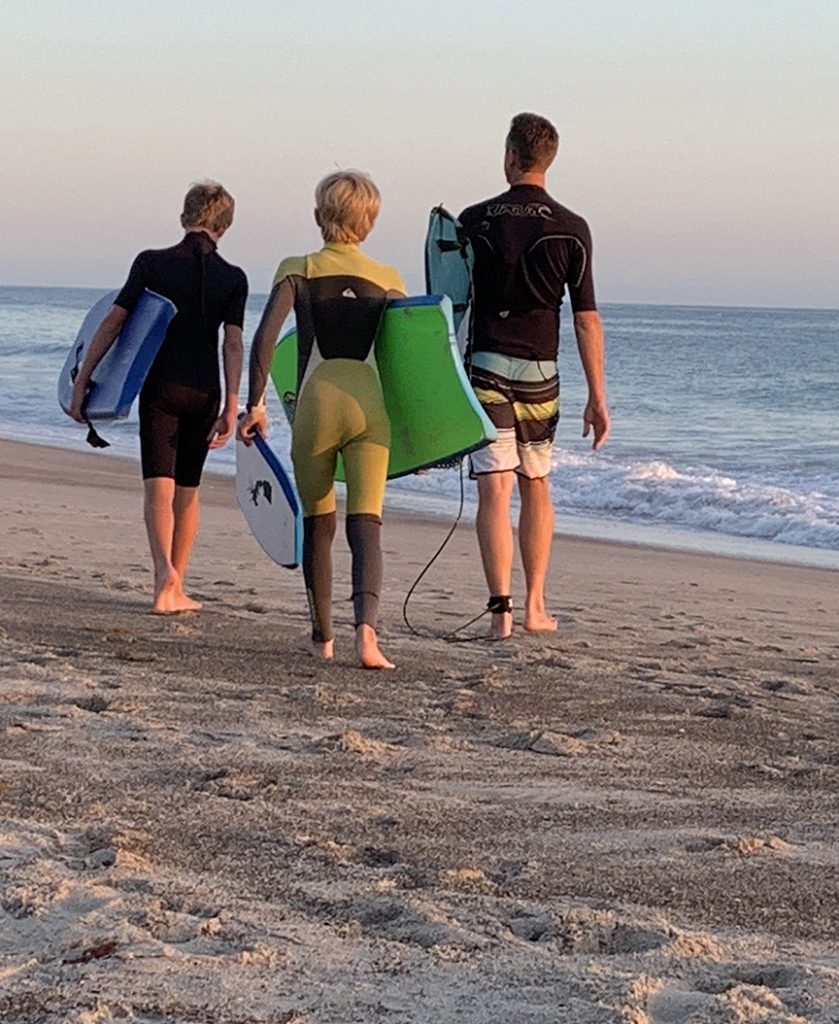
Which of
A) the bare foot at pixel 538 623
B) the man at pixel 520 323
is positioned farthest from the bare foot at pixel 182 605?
the bare foot at pixel 538 623

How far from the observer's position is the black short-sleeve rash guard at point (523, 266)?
6039mm

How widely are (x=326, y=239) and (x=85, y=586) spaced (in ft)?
7.64

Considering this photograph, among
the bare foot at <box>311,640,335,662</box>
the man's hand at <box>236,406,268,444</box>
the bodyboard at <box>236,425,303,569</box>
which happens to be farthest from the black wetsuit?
the bare foot at <box>311,640,335,662</box>

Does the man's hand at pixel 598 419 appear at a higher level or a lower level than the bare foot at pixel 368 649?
higher

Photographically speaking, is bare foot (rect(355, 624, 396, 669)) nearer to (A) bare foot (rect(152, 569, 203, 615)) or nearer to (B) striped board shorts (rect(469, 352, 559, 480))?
(B) striped board shorts (rect(469, 352, 559, 480))

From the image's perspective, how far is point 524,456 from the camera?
6.25 m

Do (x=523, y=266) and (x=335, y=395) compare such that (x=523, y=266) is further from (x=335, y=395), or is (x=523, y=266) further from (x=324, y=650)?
(x=324, y=650)

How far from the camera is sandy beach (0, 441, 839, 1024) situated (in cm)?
262

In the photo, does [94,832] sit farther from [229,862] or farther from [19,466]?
[19,466]

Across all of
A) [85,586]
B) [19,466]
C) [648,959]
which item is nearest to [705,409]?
[19,466]

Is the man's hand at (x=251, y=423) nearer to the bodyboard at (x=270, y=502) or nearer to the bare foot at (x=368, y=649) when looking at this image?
the bodyboard at (x=270, y=502)

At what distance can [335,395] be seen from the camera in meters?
5.46

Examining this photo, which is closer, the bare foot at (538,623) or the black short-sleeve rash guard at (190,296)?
the black short-sleeve rash guard at (190,296)

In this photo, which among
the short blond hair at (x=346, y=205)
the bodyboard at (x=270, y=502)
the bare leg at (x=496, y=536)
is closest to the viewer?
the short blond hair at (x=346, y=205)
